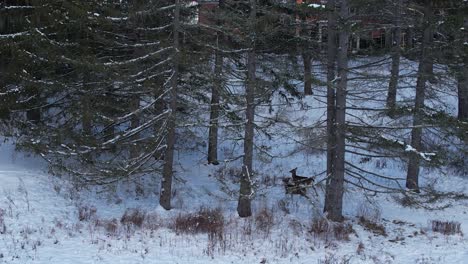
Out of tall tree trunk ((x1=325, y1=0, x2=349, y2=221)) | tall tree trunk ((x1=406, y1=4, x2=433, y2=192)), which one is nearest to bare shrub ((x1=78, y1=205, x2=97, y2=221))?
tall tree trunk ((x1=325, y1=0, x2=349, y2=221))

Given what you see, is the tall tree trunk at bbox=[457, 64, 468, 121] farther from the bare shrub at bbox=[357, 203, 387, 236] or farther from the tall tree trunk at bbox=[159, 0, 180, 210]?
the tall tree trunk at bbox=[159, 0, 180, 210]

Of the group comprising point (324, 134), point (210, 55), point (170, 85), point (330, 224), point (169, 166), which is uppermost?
point (210, 55)

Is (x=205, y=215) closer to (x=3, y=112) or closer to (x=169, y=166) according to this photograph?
(x=169, y=166)

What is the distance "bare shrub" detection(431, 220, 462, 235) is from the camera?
42.1ft

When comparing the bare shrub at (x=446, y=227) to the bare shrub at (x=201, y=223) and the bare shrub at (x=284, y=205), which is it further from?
the bare shrub at (x=201, y=223)

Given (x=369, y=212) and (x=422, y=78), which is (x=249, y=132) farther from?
(x=422, y=78)

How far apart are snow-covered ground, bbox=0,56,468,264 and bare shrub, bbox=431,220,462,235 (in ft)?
0.73

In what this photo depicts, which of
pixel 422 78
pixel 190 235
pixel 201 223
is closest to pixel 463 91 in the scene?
pixel 422 78

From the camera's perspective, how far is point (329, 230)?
1231cm

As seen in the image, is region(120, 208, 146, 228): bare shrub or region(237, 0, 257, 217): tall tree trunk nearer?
region(120, 208, 146, 228): bare shrub

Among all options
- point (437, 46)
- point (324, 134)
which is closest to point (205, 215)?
point (324, 134)

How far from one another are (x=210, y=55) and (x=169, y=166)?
131 inches

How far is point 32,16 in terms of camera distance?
14.5m

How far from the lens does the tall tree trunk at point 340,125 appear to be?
12.9 m
